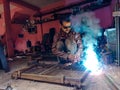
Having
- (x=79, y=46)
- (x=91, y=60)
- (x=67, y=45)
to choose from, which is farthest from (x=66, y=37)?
(x=91, y=60)

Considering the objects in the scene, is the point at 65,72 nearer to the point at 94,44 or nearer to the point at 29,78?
the point at 29,78

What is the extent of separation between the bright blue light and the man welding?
0.40 m

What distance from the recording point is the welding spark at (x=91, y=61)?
13.3 ft

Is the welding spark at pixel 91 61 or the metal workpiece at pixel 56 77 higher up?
Result: the welding spark at pixel 91 61

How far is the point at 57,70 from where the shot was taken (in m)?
4.13

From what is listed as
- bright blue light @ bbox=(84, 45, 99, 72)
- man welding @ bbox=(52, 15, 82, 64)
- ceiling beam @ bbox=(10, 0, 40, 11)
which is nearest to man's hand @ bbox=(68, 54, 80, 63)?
man welding @ bbox=(52, 15, 82, 64)

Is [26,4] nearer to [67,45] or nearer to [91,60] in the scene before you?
[67,45]

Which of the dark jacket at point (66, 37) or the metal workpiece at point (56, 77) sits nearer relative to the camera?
the metal workpiece at point (56, 77)

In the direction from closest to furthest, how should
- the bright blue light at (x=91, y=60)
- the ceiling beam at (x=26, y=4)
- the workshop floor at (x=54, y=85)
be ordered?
the workshop floor at (x=54, y=85) < the bright blue light at (x=91, y=60) < the ceiling beam at (x=26, y=4)

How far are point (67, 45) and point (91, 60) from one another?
83 centimetres

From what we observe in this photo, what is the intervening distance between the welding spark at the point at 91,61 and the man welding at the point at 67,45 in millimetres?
393

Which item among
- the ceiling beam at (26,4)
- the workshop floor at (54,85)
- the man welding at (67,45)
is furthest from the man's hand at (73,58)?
the ceiling beam at (26,4)

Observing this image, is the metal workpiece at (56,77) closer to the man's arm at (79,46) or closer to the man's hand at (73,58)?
the man's hand at (73,58)

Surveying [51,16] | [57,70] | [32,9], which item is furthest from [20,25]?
[57,70]
